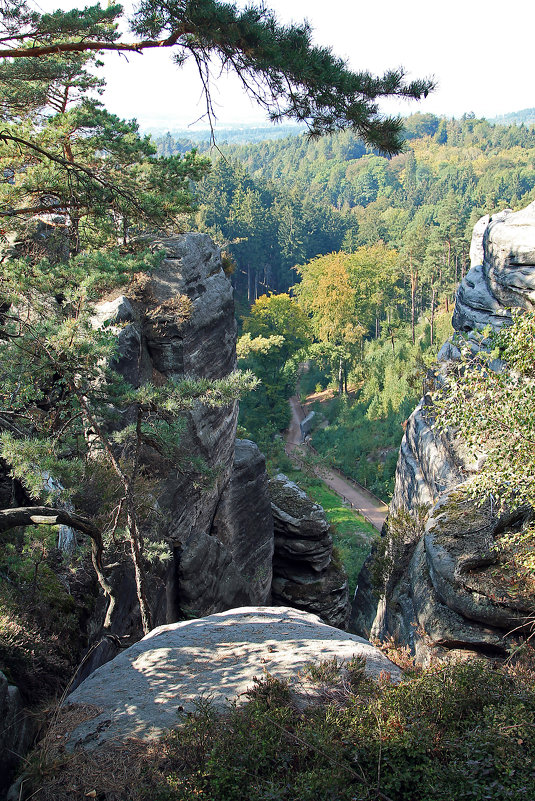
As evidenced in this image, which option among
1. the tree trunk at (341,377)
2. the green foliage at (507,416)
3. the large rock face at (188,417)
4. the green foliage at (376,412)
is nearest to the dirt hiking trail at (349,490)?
the green foliage at (376,412)

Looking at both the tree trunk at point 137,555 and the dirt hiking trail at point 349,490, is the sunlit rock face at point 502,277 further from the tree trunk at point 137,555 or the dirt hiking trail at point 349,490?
the dirt hiking trail at point 349,490

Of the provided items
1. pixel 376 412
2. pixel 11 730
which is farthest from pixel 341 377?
pixel 11 730

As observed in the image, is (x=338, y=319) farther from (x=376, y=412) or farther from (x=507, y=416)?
(x=507, y=416)

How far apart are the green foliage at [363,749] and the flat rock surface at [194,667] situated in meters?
0.60

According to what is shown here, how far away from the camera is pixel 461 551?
332 inches

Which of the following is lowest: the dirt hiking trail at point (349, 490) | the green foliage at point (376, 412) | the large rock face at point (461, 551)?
the dirt hiking trail at point (349, 490)

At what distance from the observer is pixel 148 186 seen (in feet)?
40.3

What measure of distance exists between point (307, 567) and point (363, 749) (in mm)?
14657

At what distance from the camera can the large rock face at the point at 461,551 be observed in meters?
7.80

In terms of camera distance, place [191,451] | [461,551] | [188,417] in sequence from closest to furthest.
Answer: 1. [461,551]
2. [188,417]
3. [191,451]

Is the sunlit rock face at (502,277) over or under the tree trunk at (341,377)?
over

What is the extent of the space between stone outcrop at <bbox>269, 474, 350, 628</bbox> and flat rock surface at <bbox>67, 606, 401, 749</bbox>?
10710mm

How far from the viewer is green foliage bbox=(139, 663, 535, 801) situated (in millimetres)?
3828

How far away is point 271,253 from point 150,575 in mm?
55277
